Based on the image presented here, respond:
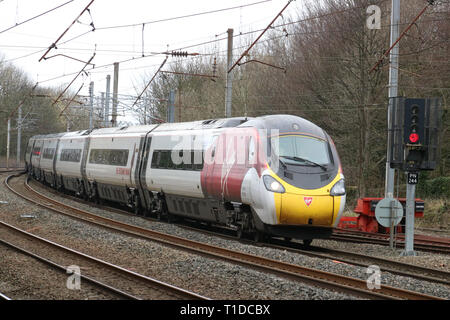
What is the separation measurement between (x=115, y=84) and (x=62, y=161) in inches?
261

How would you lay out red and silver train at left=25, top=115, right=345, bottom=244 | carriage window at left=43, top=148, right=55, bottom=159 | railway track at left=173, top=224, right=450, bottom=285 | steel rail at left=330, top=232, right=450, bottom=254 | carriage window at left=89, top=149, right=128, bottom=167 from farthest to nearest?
carriage window at left=43, top=148, right=55, bottom=159 < carriage window at left=89, top=149, right=128, bottom=167 < steel rail at left=330, top=232, right=450, bottom=254 < red and silver train at left=25, top=115, right=345, bottom=244 < railway track at left=173, top=224, right=450, bottom=285

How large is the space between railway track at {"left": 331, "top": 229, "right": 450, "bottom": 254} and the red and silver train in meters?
2.66

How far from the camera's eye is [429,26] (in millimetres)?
26891

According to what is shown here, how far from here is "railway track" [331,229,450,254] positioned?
1528 cm

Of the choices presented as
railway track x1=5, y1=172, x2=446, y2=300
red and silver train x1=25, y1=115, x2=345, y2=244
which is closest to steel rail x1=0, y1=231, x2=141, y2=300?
railway track x1=5, y1=172, x2=446, y2=300

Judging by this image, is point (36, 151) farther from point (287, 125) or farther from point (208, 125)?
point (287, 125)

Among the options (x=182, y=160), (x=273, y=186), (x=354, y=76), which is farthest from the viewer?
(x=354, y=76)

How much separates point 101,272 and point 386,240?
8.84 metres

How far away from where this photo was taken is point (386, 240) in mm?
16609

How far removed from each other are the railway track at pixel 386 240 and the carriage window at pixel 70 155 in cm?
1416

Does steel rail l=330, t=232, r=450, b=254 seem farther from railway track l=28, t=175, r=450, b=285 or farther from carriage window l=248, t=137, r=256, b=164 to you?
carriage window l=248, t=137, r=256, b=164

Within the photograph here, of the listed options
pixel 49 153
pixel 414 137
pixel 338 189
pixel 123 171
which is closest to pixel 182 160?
pixel 123 171

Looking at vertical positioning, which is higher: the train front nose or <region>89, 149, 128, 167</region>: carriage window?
<region>89, 149, 128, 167</region>: carriage window
